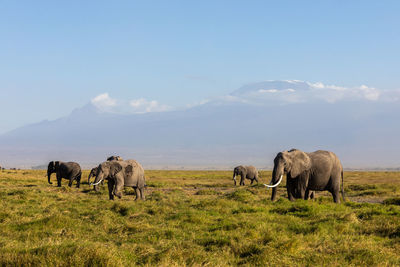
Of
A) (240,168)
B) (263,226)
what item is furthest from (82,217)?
(240,168)

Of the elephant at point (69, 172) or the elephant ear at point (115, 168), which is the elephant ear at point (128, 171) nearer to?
the elephant ear at point (115, 168)

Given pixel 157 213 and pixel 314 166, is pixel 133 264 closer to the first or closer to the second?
pixel 157 213

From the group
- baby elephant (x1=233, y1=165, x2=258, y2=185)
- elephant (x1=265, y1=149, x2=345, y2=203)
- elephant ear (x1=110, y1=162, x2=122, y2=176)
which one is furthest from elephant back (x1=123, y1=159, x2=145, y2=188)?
baby elephant (x1=233, y1=165, x2=258, y2=185)

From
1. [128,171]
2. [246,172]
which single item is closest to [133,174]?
[128,171]

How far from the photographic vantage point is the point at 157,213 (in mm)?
16859

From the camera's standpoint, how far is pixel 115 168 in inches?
916

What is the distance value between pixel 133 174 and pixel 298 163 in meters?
9.50

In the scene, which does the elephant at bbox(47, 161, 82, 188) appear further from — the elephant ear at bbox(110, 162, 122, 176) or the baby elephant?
the baby elephant

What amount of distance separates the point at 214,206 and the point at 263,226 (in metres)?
6.28

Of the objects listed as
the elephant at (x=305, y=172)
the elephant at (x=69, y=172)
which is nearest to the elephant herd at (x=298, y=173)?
the elephant at (x=305, y=172)

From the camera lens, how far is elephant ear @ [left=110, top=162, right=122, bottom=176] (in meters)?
23.1

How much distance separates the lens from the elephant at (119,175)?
22953 millimetres

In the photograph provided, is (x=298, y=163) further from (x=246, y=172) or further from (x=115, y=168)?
(x=246, y=172)

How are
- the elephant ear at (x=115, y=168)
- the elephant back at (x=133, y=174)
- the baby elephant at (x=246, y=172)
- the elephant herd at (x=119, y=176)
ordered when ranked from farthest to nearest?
1. the baby elephant at (x=246, y=172)
2. the elephant back at (x=133, y=174)
3. the elephant ear at (x=115, y=168)
4. the elephant herd at (x=119, y=176)
